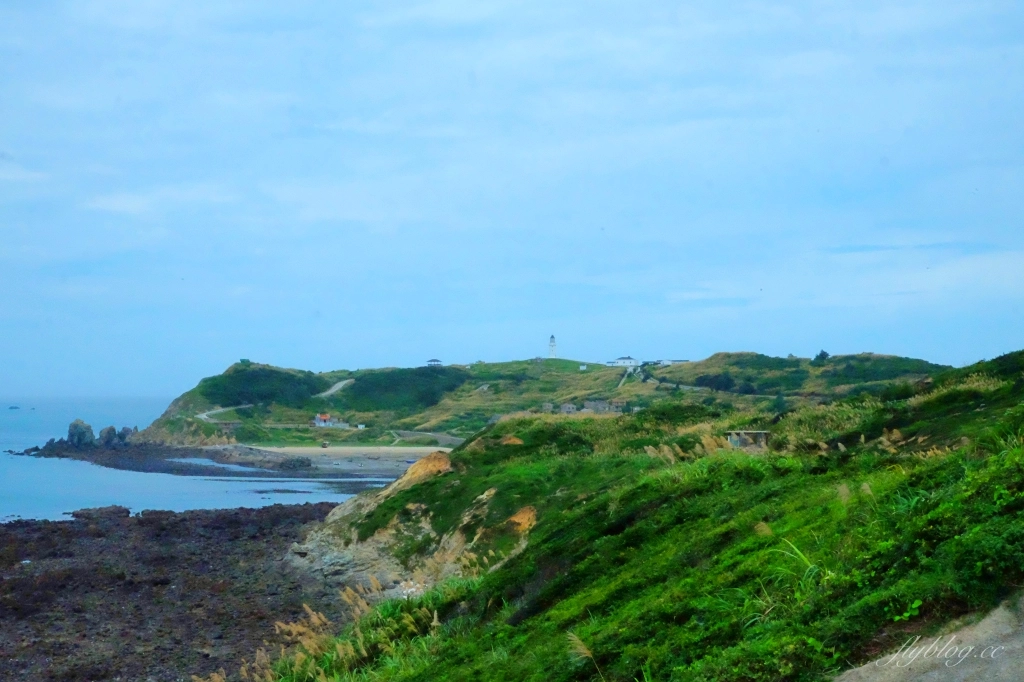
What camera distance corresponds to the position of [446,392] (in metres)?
131

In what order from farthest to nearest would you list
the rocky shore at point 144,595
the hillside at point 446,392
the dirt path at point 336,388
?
the dirt path at point 336,388, the hillside at point 446,392, the rocky shore at point 144,595

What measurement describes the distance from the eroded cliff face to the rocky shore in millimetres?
1095

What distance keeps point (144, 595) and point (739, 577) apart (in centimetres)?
2256

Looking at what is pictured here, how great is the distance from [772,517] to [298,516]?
35.8 meters

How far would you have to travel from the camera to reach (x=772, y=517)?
8.89m

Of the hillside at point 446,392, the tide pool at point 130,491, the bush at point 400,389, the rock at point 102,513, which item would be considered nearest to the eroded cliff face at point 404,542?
the rock at point 102,513

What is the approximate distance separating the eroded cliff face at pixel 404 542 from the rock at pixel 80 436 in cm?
7234

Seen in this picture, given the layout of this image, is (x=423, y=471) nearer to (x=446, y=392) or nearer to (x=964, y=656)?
(x=964, y=656)

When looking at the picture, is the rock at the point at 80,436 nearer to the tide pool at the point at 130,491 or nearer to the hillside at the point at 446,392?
the hillside at the point at 446,392

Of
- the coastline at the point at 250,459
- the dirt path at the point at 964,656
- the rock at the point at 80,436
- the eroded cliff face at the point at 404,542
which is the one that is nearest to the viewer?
the dirt path at the point at 964,656

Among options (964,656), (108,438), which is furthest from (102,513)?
(108,438)

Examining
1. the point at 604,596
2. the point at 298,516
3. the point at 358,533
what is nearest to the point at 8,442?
the point at 298,516

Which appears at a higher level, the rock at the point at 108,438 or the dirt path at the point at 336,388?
the dirt path at the point at 336,388

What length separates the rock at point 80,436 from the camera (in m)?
96.5
